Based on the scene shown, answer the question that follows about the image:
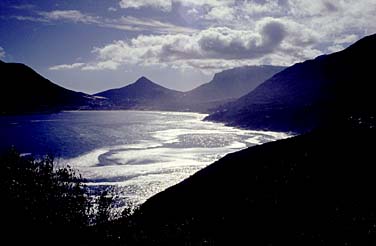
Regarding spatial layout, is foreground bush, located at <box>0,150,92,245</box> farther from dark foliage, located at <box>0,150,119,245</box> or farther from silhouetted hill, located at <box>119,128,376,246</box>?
silhouetted hill, located at <box>119,128,376,246</box>

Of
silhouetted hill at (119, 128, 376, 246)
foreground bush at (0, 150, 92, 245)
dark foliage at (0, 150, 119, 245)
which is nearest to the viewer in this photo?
silhouetted hill at (119, 128, 376, 246)

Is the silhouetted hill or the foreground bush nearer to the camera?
the silhouetted hill

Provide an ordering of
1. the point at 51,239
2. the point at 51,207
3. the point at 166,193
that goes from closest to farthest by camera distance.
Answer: the point at 51,239 < the point at 51,207 < the point at 166,193

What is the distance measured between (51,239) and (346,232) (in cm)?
5945

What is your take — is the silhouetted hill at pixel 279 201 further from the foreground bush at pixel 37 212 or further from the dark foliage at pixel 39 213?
the foreground bush at pixel 37 212

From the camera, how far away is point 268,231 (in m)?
65.7

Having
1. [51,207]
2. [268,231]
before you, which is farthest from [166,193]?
[268,231]

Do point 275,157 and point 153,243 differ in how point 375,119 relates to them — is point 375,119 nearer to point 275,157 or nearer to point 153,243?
point 275,157

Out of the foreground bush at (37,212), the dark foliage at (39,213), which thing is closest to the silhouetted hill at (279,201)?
the dark foliage at (39,213)

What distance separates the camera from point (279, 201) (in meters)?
79.3

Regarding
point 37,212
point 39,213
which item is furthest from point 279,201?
point 37,212

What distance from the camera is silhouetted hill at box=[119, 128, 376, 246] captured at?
6119 centimetres

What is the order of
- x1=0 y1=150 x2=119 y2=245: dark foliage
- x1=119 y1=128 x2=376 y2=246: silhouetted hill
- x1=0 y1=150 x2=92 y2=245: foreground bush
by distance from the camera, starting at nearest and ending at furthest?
x1=119 y1=128 x2=376 y2=246: silhouetted hill < x1=0 y1=150 x2=119 y2=245: dark foliage < x1=0 y1=150 x2=92 y2=245: foreground bush

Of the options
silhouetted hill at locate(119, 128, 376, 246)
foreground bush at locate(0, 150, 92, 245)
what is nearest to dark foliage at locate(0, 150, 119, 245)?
foreground bush at locate(0, 150, 92, 245)
